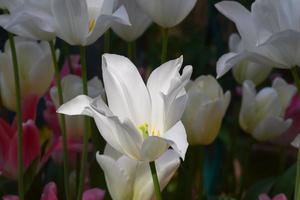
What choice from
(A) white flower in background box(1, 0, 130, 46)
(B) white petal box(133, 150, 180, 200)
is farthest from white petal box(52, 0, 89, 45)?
(B) white petal box(133, 150, 180, 200)

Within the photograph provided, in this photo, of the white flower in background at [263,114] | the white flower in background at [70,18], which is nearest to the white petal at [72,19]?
the white flower in background at [70,18]

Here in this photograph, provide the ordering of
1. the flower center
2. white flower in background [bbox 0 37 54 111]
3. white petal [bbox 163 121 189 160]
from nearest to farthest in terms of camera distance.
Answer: white petal [bbox 163 121 189 160]
the flower center
white flower in background [bbox 0 37 54 111]

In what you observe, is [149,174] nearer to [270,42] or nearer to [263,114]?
[270,42]

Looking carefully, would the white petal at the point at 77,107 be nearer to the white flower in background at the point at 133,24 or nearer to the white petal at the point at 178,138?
the white petal at the point at 178,138

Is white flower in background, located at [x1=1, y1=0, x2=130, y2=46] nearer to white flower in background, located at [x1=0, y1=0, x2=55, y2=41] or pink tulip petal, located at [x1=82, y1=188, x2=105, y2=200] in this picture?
white flower in background, located at [x1=0, y1=0, x2=55, y2=41]

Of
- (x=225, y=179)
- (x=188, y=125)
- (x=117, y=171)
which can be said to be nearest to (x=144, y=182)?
(x=117, y=171)
